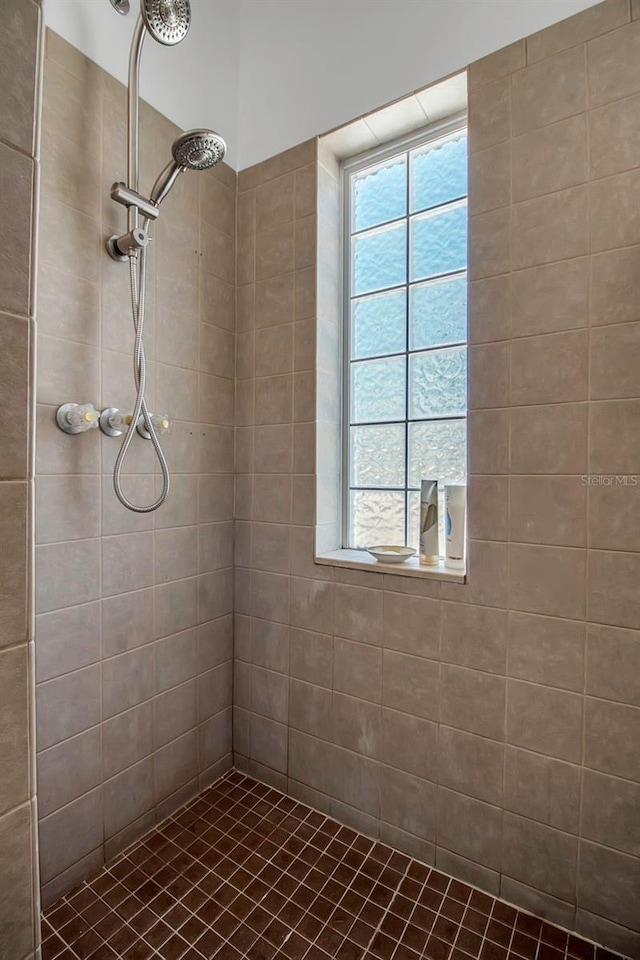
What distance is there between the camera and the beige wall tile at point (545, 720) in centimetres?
118

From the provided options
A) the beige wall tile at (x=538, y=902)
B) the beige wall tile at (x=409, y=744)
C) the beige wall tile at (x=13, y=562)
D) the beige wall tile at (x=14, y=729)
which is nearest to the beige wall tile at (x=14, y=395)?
the beige wall tile at (x=13, y=562)

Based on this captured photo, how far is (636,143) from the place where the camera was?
1.11 metres

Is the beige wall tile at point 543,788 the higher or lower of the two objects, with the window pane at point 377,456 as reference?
lower

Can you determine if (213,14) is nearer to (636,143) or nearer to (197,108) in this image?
(197,108)

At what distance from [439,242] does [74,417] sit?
1.22 meters

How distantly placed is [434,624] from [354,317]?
3.54 ft

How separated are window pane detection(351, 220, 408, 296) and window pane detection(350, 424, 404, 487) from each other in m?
0.50

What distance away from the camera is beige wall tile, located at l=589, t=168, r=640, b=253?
1113 millimetres

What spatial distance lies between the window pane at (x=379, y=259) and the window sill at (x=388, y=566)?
3.03 ft

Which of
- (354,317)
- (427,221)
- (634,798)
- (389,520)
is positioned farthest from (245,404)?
(634,798)

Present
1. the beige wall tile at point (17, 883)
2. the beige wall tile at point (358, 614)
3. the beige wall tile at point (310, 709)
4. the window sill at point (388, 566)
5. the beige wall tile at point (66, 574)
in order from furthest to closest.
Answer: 1. the beige wall tile at point (310, 709)
2. the beige wall tile at point (358, 614)
3. the window sill at point (388, 566)
4. the beige wall tile at point (66, 574)
5. the beige wall tile at point (17, 883)

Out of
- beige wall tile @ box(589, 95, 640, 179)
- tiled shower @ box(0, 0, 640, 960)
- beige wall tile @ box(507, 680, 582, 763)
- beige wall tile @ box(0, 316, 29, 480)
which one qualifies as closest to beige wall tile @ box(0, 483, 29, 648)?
beige wall tile @ box(0, 316, 29, 480)

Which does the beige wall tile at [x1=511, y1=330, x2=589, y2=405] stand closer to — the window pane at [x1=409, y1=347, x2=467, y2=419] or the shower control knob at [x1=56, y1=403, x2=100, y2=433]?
the window pane at [x1=409, y1=347, x2=467, y2=419]

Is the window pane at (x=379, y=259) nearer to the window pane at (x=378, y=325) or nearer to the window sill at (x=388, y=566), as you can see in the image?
the window pane at (x=378, y=325)
